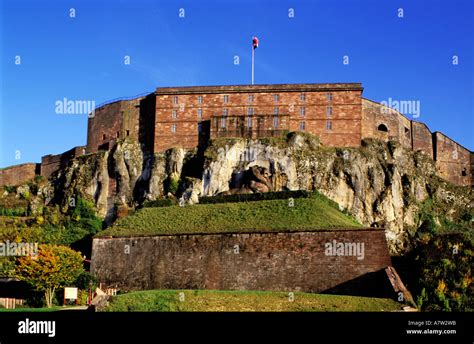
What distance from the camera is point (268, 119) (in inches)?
2790

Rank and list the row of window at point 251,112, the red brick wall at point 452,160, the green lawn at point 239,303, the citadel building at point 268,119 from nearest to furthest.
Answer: the green lawn at point 239,303
the citadel building at point 268,119
the row of window at point 251,112
the red brick wall at point 452,160

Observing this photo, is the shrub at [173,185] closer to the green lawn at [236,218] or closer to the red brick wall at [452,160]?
the green lawn at [236,218]

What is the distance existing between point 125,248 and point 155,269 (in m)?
3.17

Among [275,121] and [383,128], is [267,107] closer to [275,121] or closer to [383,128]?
[275,121]

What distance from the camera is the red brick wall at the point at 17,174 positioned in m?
87.9

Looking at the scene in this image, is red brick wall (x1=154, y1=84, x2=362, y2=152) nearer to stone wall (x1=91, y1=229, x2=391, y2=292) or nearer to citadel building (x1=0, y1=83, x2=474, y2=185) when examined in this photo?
citadel building (x1=0, y1=83, x2=474, y2=185)

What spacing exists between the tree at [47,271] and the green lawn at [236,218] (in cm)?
665

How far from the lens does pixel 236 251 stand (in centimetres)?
4241

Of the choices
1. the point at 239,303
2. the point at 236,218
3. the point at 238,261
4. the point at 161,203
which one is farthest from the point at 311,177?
the point at 239,303

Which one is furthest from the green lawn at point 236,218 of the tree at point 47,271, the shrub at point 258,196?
the tree at point 47,271

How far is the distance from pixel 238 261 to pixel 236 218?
4.63m

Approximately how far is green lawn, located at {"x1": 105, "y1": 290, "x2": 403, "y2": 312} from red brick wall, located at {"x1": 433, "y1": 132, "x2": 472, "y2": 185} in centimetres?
4500
